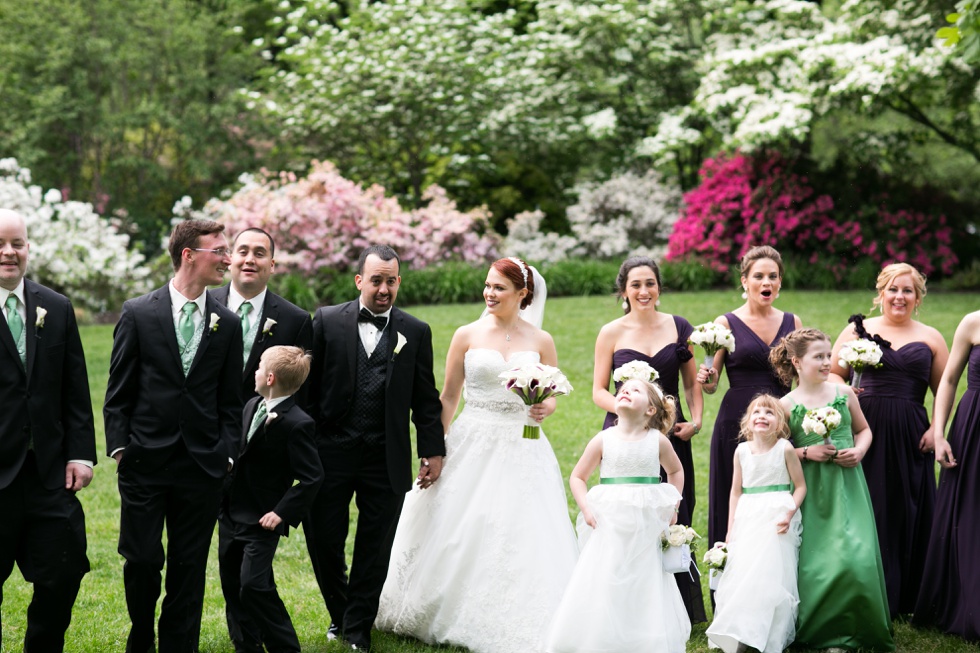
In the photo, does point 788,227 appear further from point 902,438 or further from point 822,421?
point 822,421

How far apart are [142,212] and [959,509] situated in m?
20.8

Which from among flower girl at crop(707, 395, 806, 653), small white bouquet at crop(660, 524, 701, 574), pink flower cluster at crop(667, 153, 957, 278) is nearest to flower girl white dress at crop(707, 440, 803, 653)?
flower girl at crop(707, 395, 806, 653)

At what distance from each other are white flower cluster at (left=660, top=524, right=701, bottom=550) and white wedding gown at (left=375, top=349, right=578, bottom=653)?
26.3 inches

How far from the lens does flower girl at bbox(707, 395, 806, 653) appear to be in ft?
18.5

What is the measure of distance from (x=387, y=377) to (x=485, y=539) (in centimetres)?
105

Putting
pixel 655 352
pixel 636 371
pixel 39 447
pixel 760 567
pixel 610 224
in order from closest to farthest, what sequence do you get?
pixel 39 447 < pixel 760 567 < pixel 636 371 < pixel 655 352 < pixel 610 224

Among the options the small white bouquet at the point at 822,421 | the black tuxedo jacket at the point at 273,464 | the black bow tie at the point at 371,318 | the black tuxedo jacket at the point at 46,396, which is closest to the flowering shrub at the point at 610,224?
the black bow tie at the point at 371,318

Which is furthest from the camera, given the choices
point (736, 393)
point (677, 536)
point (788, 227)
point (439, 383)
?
point (788, 227)

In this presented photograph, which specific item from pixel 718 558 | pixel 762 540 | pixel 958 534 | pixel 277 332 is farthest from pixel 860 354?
pixel 277 332

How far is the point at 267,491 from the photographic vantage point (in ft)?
17.5

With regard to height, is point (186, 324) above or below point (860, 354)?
above

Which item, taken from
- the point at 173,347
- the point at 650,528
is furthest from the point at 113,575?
the point at 650,528

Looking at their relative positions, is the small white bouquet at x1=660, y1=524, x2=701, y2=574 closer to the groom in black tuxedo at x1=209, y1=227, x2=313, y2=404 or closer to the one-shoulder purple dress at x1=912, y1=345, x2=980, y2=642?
the one-shoulder purple dress at x1=912, y1=345, x2=980, y2=642

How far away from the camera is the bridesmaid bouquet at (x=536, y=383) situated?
18.8 ft
